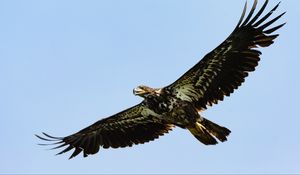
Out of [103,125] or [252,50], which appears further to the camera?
[103,125]

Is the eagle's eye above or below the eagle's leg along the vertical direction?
above

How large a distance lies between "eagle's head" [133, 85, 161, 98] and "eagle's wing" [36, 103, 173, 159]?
2.76 ft

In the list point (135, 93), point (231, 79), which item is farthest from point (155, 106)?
point (231, 79)

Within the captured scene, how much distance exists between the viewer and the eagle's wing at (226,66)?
65.3ft

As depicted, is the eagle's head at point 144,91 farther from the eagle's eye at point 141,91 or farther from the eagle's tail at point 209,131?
the eagle's tail at point 209,131

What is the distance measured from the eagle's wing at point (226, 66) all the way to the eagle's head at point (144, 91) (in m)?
0.31

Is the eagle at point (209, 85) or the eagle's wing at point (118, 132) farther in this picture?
the eagle's wing at point (118, 132)

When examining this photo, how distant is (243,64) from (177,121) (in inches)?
79.9

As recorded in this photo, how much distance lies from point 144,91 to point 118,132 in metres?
2.15

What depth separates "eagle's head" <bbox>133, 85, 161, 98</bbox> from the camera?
2067 centimetres

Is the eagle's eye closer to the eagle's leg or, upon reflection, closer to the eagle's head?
the eagle's head

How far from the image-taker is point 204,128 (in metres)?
20.5

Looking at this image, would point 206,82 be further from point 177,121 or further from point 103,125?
point 103,125

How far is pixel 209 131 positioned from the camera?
2055 cm
